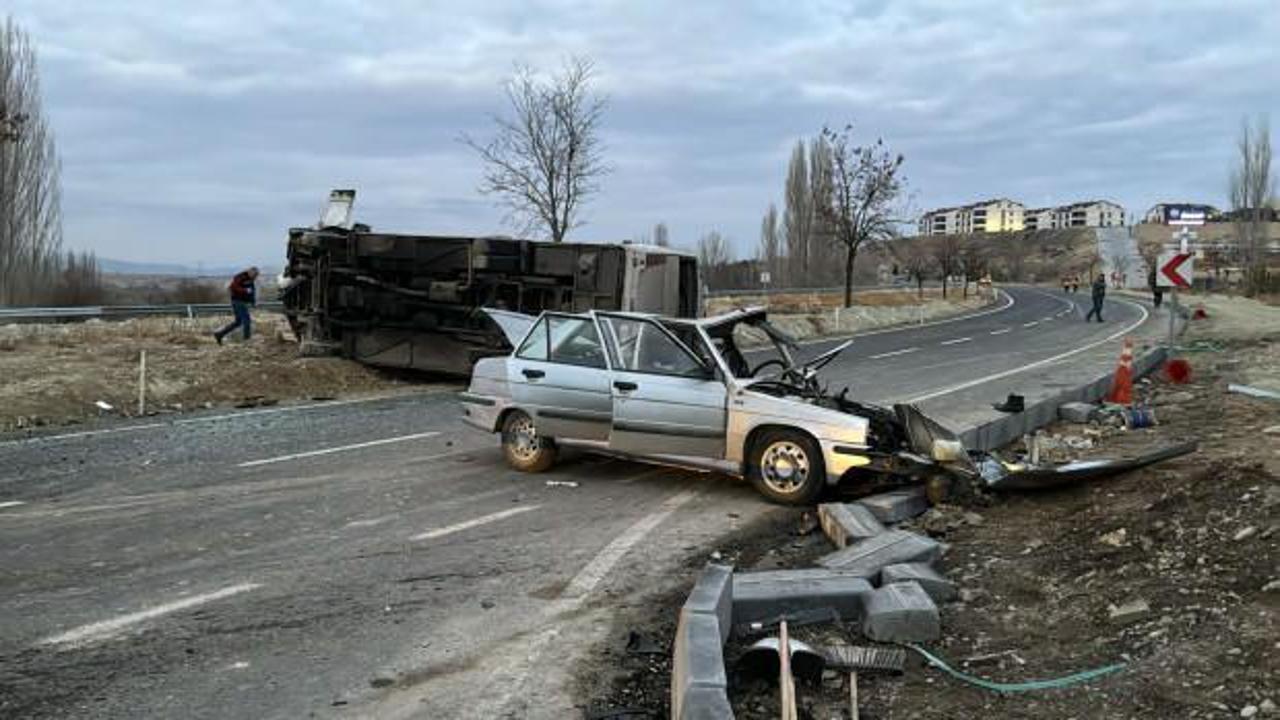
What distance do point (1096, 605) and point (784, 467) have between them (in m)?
3.33

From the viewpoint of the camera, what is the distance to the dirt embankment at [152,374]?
564 inches

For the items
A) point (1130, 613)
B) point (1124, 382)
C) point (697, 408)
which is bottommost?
point (1130, 613)

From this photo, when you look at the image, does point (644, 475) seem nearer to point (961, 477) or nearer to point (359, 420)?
point (961, 477)

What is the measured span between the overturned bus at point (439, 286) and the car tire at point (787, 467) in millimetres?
8382

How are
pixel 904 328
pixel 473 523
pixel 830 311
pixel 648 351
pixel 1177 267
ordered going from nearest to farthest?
pixel 473 523
pixel 648 351
pixel 1177 267
pixel 904 328
pixel 830 311

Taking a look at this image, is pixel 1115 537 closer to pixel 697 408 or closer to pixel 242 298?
pixel 697 408

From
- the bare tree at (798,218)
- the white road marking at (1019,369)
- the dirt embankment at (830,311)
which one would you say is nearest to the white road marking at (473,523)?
the white road marking at (1019,369)

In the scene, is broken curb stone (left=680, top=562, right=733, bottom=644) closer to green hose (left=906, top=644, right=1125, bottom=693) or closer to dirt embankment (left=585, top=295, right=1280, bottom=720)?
dirt embankment (left=585, top=295, right=1280, bottom=720)

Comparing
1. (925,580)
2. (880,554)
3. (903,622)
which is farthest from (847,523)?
(903,622)

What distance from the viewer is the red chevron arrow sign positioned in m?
18.5

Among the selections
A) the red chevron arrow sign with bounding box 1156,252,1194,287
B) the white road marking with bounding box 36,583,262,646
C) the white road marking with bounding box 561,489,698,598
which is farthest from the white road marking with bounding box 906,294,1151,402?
the white road marking with bounding box 36,583,262,646

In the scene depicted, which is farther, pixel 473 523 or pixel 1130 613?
pixel 473 523

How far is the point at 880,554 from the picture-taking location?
20.3ft

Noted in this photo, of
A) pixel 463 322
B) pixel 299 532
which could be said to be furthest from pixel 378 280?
pixel 299 532
